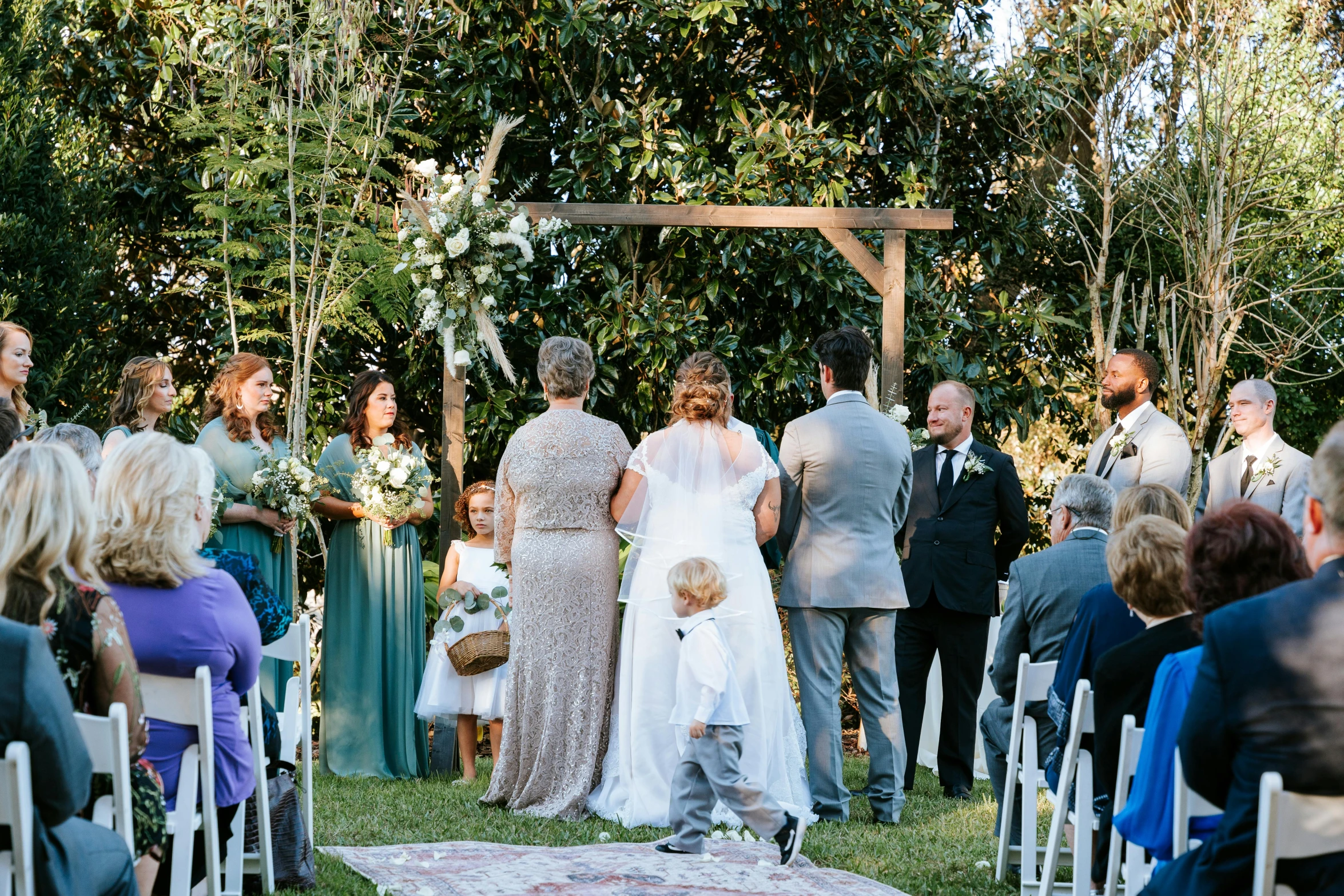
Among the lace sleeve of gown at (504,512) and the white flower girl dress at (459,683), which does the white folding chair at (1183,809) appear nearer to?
the lace sleeve of gown at (504,512)

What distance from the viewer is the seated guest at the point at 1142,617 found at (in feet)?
11.7

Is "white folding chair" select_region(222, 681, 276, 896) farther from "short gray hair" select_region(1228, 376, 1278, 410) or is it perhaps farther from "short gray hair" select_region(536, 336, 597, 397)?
"short gray hair" select_region(1228, 376, 1278, 410)

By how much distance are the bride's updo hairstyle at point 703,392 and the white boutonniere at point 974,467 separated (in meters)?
1.58

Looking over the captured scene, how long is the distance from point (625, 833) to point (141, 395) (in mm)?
3080

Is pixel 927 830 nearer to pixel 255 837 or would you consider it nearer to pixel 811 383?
pixel 255 837

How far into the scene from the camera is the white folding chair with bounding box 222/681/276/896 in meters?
3.96

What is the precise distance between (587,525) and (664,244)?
13.3 feet

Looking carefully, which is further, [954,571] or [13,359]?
[954,571]

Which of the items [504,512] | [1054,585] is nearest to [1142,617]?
[1054,585]

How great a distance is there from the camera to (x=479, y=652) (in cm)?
662

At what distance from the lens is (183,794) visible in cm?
354

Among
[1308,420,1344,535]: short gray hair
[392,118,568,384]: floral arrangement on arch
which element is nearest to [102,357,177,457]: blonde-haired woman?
[392,118,568,384]: floral arrangement on arch

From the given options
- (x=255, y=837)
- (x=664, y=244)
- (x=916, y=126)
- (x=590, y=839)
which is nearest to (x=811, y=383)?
(x=664, y=244)

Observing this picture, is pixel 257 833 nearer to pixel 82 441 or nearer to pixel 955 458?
pixel 82 441
